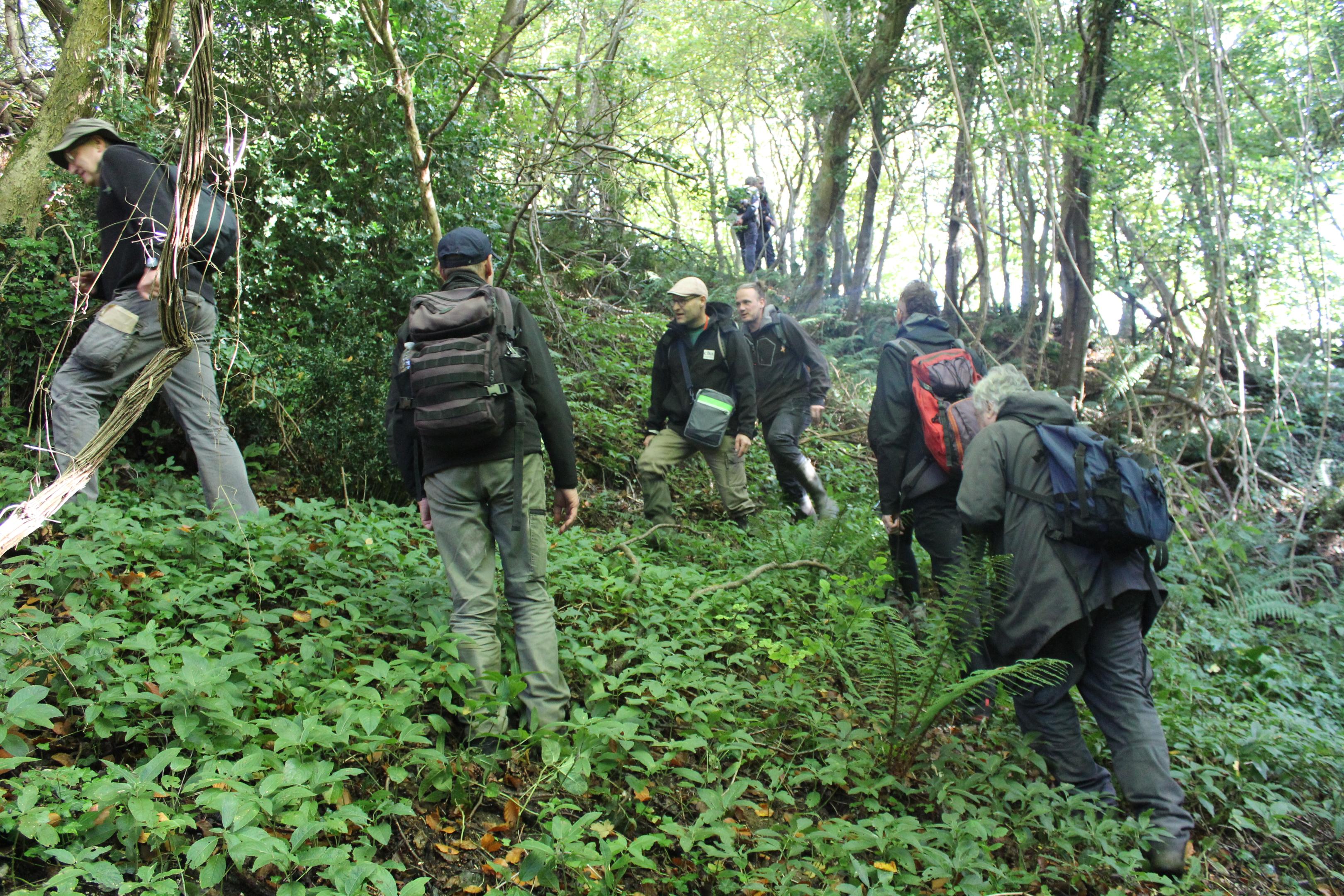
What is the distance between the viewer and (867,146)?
18.8 metres

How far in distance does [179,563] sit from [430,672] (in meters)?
1.62

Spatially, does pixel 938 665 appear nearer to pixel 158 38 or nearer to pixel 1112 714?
pixel 1112 714

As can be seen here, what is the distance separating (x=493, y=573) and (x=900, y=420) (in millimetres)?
2817

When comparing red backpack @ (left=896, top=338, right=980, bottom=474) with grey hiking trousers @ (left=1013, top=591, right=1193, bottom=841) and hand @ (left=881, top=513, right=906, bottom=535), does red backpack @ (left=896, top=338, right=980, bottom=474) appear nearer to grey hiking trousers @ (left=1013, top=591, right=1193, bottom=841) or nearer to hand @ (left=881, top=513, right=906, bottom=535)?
hand @ (left=881, top=513, right=906, bottom=535)

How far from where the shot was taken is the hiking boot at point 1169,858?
11.1ft

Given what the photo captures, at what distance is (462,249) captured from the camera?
142 inches

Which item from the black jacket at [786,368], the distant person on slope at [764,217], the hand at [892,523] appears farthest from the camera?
the distant person on slope at [764,217]

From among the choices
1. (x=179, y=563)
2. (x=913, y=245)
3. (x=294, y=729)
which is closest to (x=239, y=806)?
(x=294, y=729)

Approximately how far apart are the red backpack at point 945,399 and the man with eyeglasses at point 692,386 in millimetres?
1706

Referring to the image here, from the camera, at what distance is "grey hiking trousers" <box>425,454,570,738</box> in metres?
3.46

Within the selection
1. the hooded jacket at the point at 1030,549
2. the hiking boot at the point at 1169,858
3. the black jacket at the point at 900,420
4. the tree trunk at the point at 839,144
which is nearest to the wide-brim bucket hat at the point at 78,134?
the black jacket at the point at 900,420

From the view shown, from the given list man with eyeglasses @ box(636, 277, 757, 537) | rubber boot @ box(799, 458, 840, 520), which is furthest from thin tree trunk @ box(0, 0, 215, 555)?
rubber boot @ box(799, 458, 840, 520)

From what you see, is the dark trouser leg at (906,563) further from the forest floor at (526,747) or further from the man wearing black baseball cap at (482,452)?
the man wearing black baseball cap at (482,452)

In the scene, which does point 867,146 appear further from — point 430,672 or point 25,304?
point 430,672
